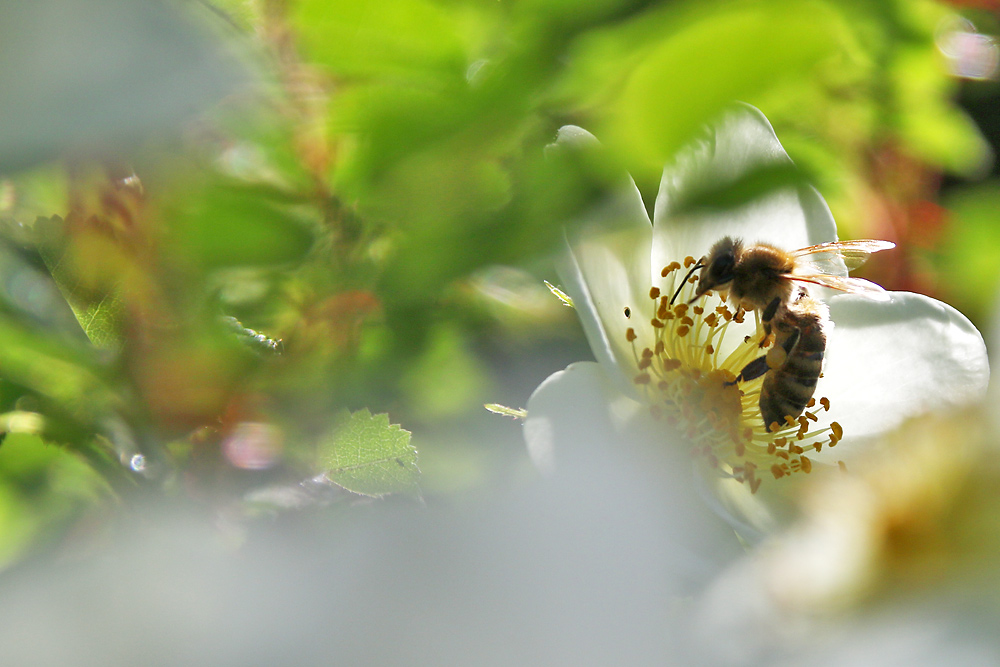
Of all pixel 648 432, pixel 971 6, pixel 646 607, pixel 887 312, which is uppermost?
pixel 971 6

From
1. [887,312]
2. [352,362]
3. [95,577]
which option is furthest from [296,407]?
[887,312]

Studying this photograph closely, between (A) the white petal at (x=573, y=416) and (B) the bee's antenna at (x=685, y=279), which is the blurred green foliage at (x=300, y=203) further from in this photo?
(B) the bee's antenna at (x=685, y=279)

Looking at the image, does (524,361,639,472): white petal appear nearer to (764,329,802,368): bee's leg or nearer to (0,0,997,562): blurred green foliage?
(0,0,997,562): blurred green foliage

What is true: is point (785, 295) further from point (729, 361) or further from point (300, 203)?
point (300, 203)

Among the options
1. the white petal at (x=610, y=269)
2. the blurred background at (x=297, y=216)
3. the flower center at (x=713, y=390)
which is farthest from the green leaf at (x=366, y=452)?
the flower center at (x=713, y=390)

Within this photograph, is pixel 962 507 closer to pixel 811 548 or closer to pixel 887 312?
pixel 811 548

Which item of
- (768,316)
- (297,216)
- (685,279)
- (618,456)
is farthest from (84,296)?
(768,316)

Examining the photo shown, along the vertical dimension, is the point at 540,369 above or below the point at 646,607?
above
